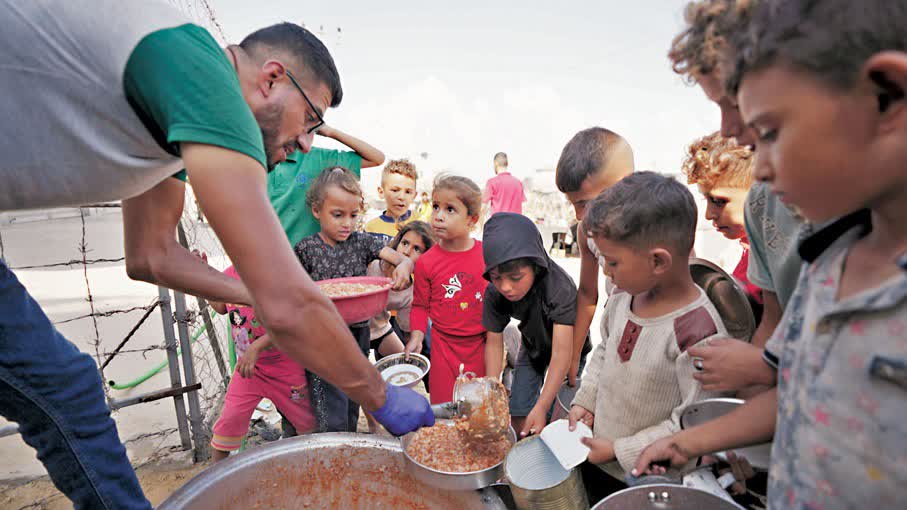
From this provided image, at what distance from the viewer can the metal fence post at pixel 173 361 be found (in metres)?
2.67

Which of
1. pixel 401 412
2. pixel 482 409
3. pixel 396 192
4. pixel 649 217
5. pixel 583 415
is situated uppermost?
A: pixel 649 217

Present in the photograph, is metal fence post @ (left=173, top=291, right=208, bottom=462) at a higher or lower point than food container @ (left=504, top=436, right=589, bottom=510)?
lower

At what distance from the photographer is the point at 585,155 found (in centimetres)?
214

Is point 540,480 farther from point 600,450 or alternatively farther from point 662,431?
point 662,431

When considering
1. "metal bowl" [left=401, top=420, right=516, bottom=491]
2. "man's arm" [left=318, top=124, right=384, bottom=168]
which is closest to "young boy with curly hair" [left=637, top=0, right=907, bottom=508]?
"metal bowl" [left=401, top=420, right=516, bottom=491]

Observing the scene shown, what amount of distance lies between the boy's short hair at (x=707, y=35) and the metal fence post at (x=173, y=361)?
A: 2.77 metres

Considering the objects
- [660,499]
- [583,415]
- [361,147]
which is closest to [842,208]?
[660,499]

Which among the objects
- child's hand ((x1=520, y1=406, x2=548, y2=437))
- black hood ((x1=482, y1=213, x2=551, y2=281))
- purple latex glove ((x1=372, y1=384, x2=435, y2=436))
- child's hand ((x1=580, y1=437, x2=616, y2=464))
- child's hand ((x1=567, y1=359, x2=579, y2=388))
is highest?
→ black hood ((x1=482, y1=213, x2=551, y2=281))

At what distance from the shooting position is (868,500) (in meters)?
0.62

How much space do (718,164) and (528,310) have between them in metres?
1.03

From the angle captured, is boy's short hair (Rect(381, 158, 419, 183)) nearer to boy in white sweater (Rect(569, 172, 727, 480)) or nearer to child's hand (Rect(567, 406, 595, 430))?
boy in white sweater (Rect(569, 172, 727, 480))

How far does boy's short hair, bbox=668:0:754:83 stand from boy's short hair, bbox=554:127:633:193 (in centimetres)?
111

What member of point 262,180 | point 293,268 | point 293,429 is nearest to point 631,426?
point 293,268

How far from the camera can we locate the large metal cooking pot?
1453mm
